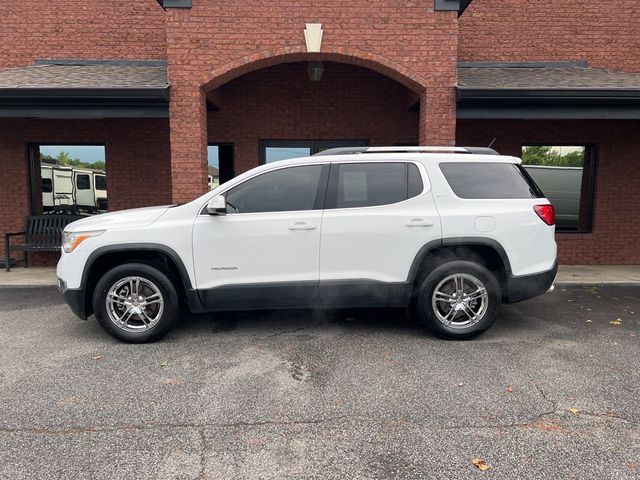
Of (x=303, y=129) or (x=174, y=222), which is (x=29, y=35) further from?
(x=174, y=222)

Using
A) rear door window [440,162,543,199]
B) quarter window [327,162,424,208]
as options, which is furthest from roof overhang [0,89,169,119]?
rear door window [440,162,543,199]

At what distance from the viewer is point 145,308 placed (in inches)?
190

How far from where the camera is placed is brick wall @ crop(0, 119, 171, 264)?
9.63m

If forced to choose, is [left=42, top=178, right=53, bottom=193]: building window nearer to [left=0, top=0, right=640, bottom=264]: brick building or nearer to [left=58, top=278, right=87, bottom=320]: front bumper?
[left=0, top=0, right=640, bottom=264]: brick building

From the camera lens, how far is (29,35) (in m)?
9.51

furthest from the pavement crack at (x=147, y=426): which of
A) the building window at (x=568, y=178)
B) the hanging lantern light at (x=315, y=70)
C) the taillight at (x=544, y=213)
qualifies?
the building window at (x=568, y=178)

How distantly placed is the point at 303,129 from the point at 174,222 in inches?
218

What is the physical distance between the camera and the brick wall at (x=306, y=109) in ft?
31.6

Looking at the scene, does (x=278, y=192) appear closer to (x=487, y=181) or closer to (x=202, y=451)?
(x=487, y=181)

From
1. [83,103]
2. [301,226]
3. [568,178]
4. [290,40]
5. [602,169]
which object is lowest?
[301,226]

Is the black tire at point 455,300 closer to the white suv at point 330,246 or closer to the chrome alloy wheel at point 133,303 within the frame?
the white suv at point 330,246

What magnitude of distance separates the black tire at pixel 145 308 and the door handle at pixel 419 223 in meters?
2.51

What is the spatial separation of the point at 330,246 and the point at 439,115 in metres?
3.94

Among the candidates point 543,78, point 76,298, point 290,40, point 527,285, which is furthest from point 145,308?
point 543,78
